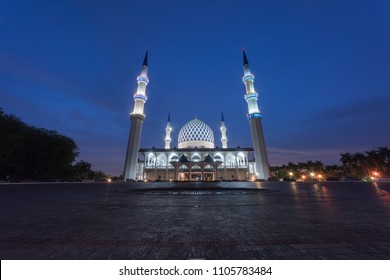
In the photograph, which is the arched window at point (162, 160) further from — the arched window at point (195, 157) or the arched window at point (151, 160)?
the arched window at point (195, 157)

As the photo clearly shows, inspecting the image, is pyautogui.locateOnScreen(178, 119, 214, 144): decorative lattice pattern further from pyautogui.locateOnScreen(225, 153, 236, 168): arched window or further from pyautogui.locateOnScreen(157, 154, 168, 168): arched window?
pyautogui.locateOnScreen(225, 153, 236, 168): arched window

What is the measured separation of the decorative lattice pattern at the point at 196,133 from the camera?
82738 mm

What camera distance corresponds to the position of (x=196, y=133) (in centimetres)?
8325

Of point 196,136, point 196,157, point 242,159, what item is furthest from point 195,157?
point 242,159

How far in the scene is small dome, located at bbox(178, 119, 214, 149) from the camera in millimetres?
81500

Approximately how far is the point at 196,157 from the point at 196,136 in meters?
11.0

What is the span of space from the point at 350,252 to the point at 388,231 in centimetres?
207

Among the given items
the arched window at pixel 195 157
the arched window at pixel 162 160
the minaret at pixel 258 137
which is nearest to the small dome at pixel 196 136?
the arched window at pixel 195 157

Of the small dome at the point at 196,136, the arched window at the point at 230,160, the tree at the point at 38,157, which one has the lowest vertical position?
the tree at the point at 38,157

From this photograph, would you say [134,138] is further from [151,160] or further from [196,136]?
[196,136]

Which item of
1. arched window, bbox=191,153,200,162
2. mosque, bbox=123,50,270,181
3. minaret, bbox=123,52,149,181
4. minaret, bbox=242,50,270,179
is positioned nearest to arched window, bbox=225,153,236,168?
mosque, bbox=123,50,270,181

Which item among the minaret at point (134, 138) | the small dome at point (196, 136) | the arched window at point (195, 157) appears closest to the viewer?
the minaret at point (134, 138)

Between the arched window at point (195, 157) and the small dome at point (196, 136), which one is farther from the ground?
the small dome at point (196, 136)

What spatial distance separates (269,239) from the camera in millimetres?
3619
